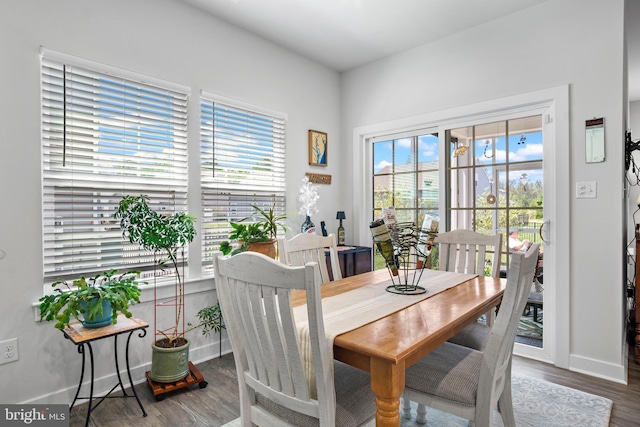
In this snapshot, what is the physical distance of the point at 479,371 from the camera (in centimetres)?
149

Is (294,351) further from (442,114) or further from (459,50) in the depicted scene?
(459,50)

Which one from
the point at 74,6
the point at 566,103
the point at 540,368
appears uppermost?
the point at 74,6

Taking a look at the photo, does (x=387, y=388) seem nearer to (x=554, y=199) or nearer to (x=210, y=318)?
(x=210, y=318)

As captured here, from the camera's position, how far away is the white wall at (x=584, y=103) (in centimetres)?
246

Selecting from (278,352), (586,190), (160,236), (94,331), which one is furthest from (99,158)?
(586,190)

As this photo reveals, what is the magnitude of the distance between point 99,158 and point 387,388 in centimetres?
223

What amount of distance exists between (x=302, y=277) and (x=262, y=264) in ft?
0.50

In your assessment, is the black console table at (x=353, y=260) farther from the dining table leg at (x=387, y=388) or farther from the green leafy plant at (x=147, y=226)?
the dining table leg at (x=387, y=388)

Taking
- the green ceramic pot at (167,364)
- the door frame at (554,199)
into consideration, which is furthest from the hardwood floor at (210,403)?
the door frame at (554,199)

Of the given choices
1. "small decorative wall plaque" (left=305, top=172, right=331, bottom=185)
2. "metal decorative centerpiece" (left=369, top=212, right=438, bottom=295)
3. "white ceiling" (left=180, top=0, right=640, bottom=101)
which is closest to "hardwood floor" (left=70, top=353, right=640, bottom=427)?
"metal decorative centerpiece" (left=369, top=212, right=438, bottom=295)

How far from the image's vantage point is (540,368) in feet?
8.82

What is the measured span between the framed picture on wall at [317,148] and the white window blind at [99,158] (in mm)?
1405

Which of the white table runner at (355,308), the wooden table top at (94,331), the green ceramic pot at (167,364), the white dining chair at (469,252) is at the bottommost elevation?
the green ceramic pot at (167,364)

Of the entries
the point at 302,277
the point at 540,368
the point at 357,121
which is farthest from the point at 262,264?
the point at 357,121
